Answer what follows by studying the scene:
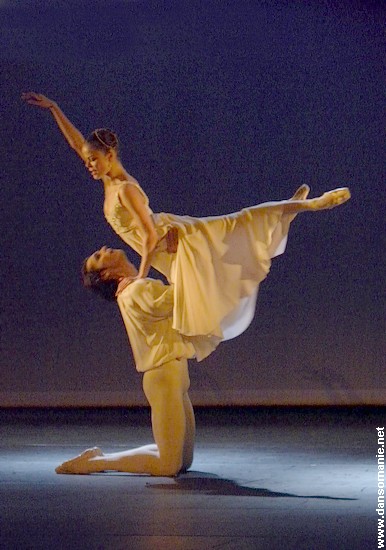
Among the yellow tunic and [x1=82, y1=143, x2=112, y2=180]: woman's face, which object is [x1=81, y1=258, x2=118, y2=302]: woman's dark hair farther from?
[x1=82, y1=143, x2=112, y2=180]: woman's face

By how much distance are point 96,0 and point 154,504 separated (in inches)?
220

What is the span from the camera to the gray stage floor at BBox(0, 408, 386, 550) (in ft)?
12.0

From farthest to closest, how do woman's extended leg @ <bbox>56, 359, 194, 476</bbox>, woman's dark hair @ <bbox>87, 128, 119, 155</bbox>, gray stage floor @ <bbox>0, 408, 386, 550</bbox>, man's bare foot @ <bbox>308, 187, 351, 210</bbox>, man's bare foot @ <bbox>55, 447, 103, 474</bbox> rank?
man's bare foot @ <bbox>55, 447, 103, 474</bbox>, woman's dark hair @ <bbox>87, 128, 119, 155</bbox>, woman's extended leg @ <bbox>56, 359, 194, 476</bbox>, man's bare foot @ <bbox>308, 187, 351, 210</bbox>, gray stage floor @ <bbox>0, 408, 386, 550</bbox>

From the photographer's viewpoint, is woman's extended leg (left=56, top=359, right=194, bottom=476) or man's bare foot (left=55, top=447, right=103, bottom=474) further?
man's bare foot (left=55, top=447, right=103, bottom=474)

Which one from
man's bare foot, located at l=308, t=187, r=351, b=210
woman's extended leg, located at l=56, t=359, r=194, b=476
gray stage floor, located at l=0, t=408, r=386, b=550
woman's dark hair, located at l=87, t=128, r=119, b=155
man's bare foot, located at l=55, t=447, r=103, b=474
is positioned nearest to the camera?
gray stage floor, located at l=0, t=408, r=386, b=550

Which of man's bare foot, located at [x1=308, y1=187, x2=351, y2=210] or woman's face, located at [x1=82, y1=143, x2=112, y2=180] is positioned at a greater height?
woman's face, located at [x1=82, y1=143, x2=112, y2=180]

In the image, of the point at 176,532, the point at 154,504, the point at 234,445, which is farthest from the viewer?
the point at 234,445

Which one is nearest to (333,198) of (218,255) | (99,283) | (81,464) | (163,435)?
(218,255)

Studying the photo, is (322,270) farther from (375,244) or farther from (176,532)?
(176,532)

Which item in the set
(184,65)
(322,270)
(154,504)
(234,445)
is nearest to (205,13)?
(184,65)

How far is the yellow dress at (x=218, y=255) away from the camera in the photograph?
5.08 metres

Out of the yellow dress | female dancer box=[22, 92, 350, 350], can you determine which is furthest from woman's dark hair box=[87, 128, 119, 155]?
the yellow dress

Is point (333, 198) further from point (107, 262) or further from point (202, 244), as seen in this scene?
point (107, 262)

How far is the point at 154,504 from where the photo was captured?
172 inches
